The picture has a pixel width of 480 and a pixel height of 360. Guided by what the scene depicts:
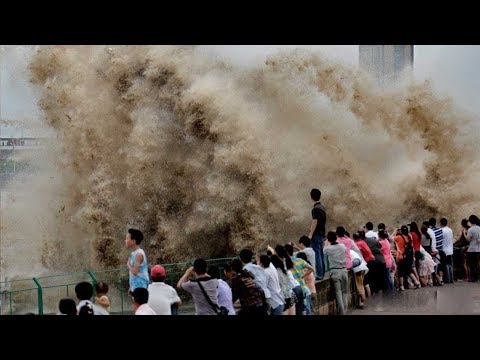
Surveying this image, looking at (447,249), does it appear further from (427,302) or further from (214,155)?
(214,155)

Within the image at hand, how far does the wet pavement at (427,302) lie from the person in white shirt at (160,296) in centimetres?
414

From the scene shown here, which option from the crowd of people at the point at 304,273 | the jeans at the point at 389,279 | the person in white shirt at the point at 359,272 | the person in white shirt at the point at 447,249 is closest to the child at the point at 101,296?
the crowd of people at the point at 304,273

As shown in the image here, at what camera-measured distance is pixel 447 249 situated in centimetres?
1246

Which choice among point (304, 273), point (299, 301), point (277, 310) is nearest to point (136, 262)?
point (277, 310)

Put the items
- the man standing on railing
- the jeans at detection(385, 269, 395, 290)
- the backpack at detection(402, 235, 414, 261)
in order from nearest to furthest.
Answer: the man standing on railing → the jeans at detection(385, 269, 395, 290) → the backpack at detection(402, 235, 414, 261)

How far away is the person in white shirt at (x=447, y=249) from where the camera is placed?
1248 cm

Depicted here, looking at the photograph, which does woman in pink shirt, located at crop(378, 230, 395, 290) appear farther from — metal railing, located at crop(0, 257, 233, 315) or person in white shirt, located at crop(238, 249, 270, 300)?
person in white shirt, located at crop(238, 249, 270, 300)

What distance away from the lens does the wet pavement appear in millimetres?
9859

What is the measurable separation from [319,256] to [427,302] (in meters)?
1.97

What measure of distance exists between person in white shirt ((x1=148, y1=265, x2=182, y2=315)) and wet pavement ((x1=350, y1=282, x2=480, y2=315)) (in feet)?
13.6

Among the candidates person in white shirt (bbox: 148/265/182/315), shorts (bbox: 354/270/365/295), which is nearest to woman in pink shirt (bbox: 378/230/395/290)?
shorts (bbox: 354/270/365/295)

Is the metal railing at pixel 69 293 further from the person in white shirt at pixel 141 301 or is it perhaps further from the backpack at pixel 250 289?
the person in white shirt at pixel 141 301
